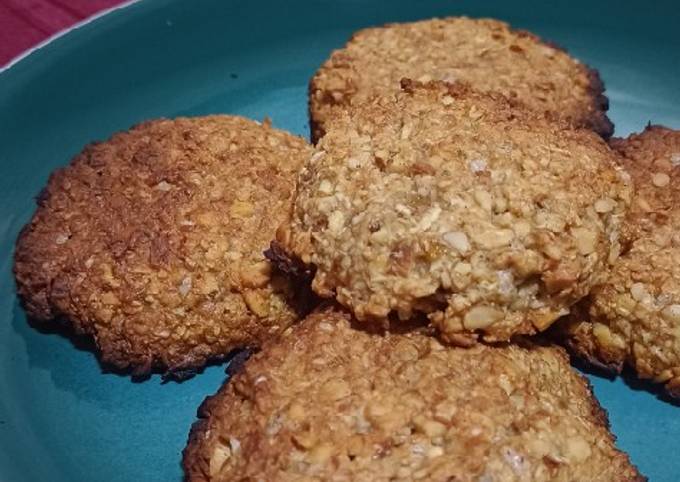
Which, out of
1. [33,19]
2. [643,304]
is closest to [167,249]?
[643,304]

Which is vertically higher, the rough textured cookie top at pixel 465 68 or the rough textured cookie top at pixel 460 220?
the rough textured cookie top at pixel 465 68

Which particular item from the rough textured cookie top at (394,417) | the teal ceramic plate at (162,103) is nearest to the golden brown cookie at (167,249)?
the teal ceramic plate at (162,103)

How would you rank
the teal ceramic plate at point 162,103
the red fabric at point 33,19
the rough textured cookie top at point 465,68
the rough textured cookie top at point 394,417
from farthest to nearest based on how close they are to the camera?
the red fabric at point 33,19 < the rough textured cookie top at point 465,68 < the teal ceramic plate at point 162,103 < the rough textured cookie top at point 394,417

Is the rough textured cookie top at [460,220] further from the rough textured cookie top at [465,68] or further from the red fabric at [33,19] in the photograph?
the red fabric at [33,19]

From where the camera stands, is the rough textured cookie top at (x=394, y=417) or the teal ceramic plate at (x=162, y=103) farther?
the teal ceramic plate at (x=162, y=103)

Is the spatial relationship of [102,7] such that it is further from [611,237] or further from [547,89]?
[611,237]

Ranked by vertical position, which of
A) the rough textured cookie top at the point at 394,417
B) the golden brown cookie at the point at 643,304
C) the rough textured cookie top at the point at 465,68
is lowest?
the rough textured cookie top at the point at 394,417
